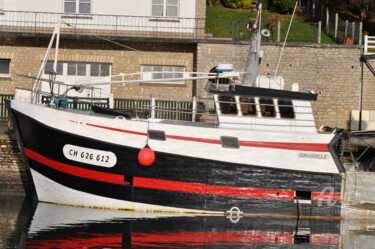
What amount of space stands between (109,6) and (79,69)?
2740 millimetres

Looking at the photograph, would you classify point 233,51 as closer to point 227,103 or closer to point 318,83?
point 318,83

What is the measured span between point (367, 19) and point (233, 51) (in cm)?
1200

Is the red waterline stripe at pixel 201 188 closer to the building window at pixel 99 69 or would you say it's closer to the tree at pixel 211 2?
the building window at pixel 99 69

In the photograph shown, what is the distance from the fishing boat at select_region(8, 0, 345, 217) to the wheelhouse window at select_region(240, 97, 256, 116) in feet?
0.09

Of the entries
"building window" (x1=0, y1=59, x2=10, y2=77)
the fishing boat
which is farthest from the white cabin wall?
the fishing boat

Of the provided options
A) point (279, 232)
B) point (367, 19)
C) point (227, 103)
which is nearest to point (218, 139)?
point (227, 103)

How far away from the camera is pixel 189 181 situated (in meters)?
22.5

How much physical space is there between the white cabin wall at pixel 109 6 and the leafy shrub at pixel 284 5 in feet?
36.8

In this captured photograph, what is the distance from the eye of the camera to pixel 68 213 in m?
22.2

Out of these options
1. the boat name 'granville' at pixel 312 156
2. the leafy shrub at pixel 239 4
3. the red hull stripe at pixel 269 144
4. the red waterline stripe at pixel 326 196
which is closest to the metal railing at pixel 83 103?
the red hull stripe at pixel 269 144

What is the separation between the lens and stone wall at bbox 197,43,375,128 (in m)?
30.7

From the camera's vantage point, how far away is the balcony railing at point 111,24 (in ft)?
102

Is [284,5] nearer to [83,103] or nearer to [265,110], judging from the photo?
[83,103]

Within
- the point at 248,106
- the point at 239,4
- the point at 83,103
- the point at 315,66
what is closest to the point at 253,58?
the point at 248,106
